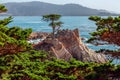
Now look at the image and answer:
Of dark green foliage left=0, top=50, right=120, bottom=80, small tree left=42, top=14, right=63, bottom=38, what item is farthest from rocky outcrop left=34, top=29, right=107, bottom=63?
dark green foliage left=0, top=50, right=120, bottom=80

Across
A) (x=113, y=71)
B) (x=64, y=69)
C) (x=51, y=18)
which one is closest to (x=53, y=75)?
(x=64, y=69)

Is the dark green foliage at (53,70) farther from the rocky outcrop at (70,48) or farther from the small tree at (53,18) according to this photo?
the small tree at (53,18)

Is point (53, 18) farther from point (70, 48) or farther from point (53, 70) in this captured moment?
point (53, 70)

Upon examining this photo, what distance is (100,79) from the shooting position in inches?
1086

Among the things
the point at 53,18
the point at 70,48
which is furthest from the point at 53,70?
the point at 53,18

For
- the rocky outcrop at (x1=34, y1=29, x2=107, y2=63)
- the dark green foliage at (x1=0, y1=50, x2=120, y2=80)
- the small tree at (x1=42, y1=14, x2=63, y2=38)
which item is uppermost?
the dark green foliage at (x1=0, y1=50, x2=120, y2=80)

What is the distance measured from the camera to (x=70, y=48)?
7444 cm

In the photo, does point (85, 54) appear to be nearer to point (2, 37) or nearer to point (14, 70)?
point (14, 70)

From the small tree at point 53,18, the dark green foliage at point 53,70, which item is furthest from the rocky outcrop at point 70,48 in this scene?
the dark green foliage at point 53,70

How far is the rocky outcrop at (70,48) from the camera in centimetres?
6988

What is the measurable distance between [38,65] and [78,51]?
1344 inches

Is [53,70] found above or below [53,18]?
above

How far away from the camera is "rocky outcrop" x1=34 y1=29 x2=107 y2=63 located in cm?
6988

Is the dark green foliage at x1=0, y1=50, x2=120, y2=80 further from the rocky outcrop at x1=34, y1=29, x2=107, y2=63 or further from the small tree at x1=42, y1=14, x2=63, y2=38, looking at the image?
the small tree at x1=42, y1=14, x2=63, y2=38
